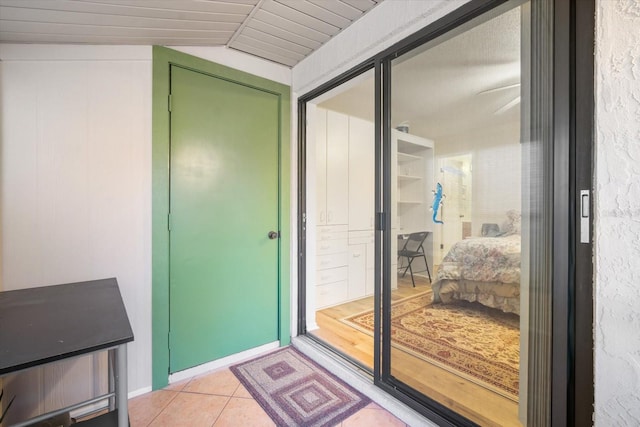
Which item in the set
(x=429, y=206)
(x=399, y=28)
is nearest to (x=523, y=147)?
(x=429, y=206)

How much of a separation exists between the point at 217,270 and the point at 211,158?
0.82m

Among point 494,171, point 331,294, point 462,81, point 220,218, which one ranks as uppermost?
point 462,81

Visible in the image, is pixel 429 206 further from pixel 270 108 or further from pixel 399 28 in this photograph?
pixel 270 108

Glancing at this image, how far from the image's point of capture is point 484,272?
129 centimetres

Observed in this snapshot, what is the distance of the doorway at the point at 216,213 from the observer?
72.9 inches

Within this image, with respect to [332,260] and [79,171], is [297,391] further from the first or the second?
[79,171]

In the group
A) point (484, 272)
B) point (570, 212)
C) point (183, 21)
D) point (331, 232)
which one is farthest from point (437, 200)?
point (331, 232)

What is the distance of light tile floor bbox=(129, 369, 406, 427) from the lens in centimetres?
156

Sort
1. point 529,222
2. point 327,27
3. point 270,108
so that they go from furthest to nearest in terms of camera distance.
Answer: point 270,108
point 327,27
point 529,222

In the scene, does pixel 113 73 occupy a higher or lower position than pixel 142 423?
higher

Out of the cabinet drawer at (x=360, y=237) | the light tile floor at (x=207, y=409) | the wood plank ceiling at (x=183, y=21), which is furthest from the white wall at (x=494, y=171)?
the cabinet drawer at (x=360, y=237)

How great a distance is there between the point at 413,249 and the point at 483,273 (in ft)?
1.30

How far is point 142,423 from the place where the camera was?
154 centimetres

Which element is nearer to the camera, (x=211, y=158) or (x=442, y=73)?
(x=442, y=73)
